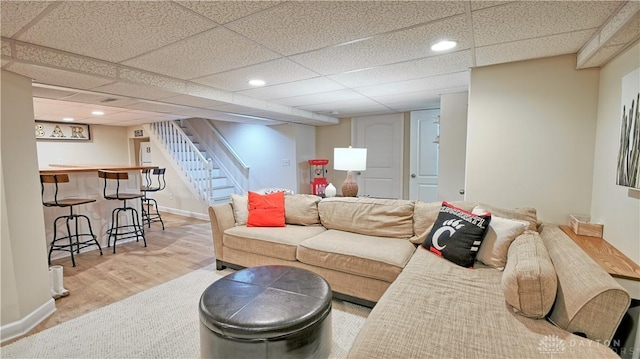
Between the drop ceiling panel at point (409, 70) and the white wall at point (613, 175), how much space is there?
0.93 meters

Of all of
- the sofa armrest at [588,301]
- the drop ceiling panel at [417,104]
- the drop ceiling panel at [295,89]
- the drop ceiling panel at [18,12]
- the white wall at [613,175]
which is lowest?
the sofa armrest at [588,301]

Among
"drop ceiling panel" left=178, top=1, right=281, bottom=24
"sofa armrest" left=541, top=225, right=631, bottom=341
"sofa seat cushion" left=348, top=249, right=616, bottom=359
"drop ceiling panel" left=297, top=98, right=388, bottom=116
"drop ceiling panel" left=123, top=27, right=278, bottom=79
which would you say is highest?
"drop ceiling panel" left=297, top=98, right=388, bottom=116

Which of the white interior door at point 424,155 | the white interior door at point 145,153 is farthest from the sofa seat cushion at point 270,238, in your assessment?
the white interior door at point 145,153

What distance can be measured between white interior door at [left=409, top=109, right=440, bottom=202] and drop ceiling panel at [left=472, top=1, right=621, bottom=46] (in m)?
2.75

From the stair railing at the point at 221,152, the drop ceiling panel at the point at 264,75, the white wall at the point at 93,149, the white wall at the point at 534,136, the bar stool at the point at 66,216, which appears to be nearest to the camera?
the white wall at the point at 534,136

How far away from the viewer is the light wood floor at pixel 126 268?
253 centimetres

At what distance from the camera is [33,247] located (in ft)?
7.42

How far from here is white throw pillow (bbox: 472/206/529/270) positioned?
200 cm

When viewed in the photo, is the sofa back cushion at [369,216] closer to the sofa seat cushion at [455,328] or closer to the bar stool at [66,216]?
the sofa seat cushion at [455,328]

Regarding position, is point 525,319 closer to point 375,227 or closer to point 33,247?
point 375,227

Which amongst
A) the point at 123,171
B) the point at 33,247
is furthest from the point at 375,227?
the point at 123,171

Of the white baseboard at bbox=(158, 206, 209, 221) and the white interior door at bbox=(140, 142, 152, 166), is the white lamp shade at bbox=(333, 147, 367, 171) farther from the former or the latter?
the white interior door at bbox=(140, 142, 152, 166)

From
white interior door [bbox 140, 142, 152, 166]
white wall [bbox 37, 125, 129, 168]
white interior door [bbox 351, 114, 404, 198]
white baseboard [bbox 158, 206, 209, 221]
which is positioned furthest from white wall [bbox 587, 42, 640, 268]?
white wall [bbox 37, 125, 129, 168]

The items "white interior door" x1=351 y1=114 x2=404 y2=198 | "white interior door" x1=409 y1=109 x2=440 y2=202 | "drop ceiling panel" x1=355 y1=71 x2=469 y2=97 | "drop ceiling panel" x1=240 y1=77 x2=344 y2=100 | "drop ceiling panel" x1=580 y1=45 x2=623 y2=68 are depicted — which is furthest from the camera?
"white interior door" x1=351 y1=114 x2=404 y2=198
